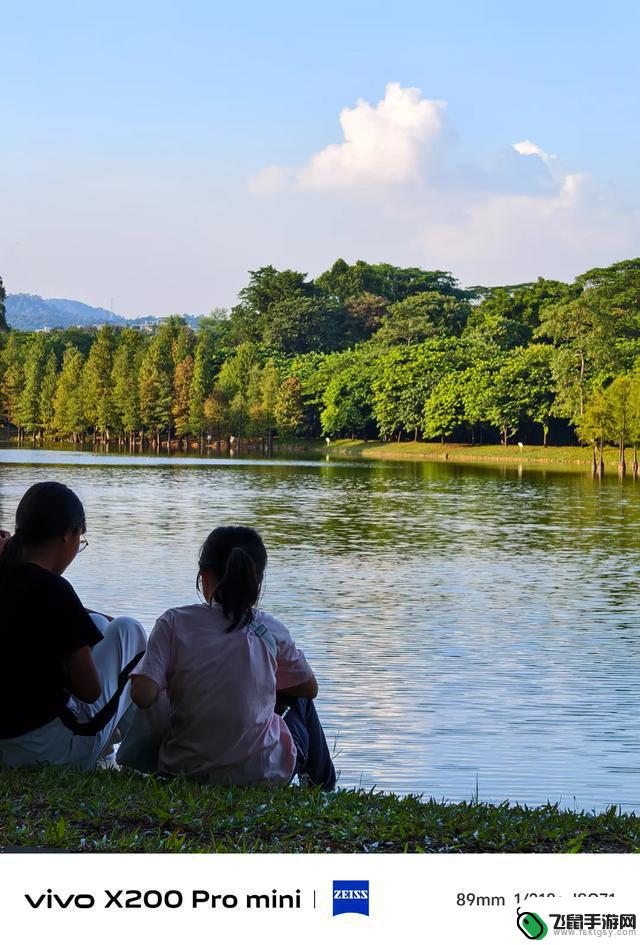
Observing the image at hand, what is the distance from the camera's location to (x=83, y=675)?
392 cm

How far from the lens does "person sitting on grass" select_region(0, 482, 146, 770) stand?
A: 3.87 meters

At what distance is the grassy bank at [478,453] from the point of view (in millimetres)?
65000

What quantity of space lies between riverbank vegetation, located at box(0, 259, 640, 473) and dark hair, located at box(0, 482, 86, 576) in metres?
49.5

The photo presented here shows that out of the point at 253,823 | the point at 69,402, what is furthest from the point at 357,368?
the point at 253,823

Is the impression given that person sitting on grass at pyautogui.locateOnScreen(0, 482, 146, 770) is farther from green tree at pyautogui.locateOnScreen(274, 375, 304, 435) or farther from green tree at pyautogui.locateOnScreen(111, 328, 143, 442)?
green tree at pyautogui.locateOnScreen(111, 328, 143, 442)

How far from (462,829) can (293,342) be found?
99.7 m

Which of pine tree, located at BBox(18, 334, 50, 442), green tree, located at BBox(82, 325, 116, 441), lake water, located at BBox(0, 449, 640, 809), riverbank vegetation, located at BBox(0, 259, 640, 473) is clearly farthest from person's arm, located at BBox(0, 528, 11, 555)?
pine tree, located at BBox(18, 334, 50, 442)
